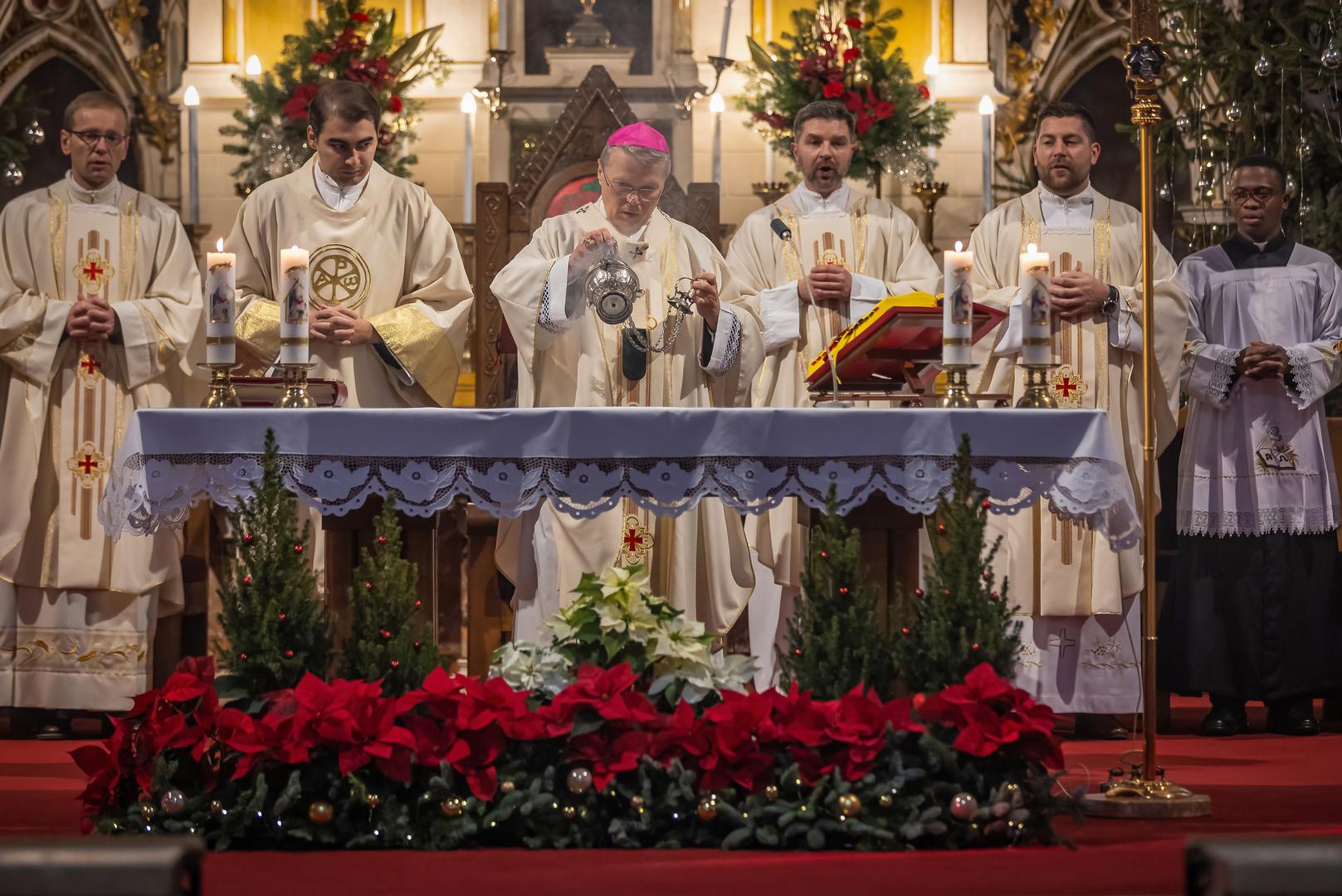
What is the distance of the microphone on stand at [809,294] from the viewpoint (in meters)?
4.78

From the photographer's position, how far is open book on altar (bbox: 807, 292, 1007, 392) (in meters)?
4.64

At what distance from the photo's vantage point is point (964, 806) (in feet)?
12.6

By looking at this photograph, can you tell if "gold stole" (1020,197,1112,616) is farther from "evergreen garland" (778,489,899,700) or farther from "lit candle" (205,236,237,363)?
"lit candle" (205,236,237,363)

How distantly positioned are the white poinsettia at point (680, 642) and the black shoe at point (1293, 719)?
301cm

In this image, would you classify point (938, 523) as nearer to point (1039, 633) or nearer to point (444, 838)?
point (444, 838)

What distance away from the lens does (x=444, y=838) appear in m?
3.89

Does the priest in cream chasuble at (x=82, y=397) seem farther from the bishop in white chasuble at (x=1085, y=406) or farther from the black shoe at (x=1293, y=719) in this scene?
the black shoe at (x=1293, y=719)

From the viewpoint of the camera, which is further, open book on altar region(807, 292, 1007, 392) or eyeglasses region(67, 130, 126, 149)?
eyeglasses region(67, 130, 126, 149)

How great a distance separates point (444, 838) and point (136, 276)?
340 centimetres

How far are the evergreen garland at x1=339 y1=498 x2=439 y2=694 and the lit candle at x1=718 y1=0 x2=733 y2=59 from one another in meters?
4.92

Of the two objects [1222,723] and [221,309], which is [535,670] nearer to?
[221,309]

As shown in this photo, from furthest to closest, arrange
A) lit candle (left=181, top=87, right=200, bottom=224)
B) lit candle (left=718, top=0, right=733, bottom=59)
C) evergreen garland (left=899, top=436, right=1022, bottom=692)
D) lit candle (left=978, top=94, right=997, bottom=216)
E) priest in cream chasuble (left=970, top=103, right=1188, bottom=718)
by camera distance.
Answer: lit candle (left=718, top=0, right=733, bottom=59), lit candle (left=978, top=94, right=997, bottom=216), lit candle (left=181, top=87, right=200, bottom=224), priest in cream chasuble (left=970, top=103, right=1188, bottom=718), evergreen garland (left=899, top=436, right=1022, bottom=692)

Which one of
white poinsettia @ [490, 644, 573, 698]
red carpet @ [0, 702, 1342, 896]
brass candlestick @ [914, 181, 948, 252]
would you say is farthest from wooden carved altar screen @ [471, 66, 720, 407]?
red carpet @ [0, 702, 1342, 896]

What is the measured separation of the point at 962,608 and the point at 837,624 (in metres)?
0.29
